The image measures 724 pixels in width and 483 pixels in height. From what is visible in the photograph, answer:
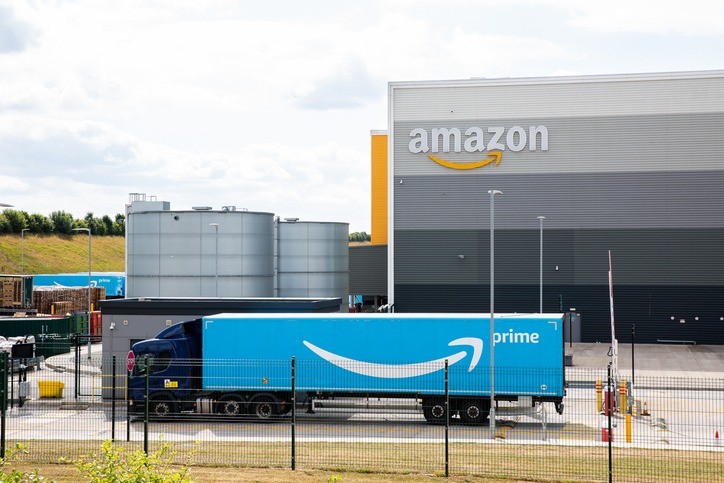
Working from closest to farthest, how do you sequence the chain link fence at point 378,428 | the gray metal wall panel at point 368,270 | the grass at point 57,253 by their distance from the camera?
the chain link fence at point 378,428 → the gray metal wall panel at point 368,270 → the grass at point 57,253

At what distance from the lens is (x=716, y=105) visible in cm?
5619

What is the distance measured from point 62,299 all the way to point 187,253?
2466cm

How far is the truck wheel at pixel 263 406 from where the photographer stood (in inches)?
1126

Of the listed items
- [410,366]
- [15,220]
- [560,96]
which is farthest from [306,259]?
[15,220]

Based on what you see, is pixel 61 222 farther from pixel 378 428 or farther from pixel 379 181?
pixel 378 428

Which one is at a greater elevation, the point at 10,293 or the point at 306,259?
the point at 306,259

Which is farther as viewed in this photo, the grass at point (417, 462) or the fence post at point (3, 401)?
the fence post at point (3, 401)

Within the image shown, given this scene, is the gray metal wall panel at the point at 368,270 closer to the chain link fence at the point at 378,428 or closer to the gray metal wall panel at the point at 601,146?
the gray metal wall panel at the point at 601,146

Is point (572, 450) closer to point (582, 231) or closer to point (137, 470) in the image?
point (137, 470)

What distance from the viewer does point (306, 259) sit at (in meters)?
66.4

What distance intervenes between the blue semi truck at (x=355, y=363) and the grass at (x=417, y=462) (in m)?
5.25

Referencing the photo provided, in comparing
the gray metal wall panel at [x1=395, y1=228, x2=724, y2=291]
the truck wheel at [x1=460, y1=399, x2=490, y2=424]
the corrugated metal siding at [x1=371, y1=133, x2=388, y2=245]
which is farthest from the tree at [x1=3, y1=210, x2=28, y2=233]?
the truck wheel at [x1=460, y1=399, x2=490, y2=424]

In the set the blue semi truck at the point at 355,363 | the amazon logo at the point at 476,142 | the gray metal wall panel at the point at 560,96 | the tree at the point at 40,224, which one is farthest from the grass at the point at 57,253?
the blue semi truck at the point at 355,363

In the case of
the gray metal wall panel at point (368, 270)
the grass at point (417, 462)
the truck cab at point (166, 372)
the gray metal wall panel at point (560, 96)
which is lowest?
the grass at point (417, 462)
